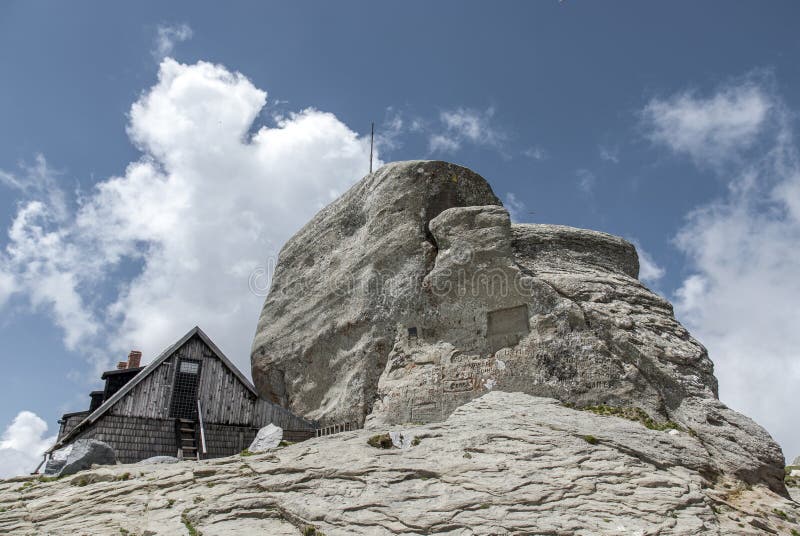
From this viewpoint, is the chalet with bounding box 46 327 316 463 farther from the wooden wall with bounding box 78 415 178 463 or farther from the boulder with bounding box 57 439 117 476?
the boulder with bounding box 57 439 117 476

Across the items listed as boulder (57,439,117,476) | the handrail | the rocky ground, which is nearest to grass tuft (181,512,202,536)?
the rocky ground

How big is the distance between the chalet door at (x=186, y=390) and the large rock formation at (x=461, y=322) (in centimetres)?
187

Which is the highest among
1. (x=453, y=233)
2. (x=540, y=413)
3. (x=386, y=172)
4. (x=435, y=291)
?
(x=386, y=172)

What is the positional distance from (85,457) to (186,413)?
608cm

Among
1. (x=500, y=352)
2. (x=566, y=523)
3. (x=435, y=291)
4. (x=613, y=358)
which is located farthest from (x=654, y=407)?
(x=435, y=291)

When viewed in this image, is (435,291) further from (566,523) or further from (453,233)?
(566,523)

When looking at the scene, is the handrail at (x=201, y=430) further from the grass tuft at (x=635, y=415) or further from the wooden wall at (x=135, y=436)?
the grass tuft at (x=635, y=415)

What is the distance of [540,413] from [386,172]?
8766 mm

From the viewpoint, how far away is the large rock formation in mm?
12695

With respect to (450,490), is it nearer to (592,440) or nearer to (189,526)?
(592,440)

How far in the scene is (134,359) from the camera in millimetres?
26344

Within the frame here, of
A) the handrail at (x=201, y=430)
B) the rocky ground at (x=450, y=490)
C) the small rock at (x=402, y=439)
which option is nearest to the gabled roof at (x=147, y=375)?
the handrail at (x=201, y=430)

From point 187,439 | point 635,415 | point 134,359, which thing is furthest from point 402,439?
point 134,359

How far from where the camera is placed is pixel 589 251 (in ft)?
52.4
